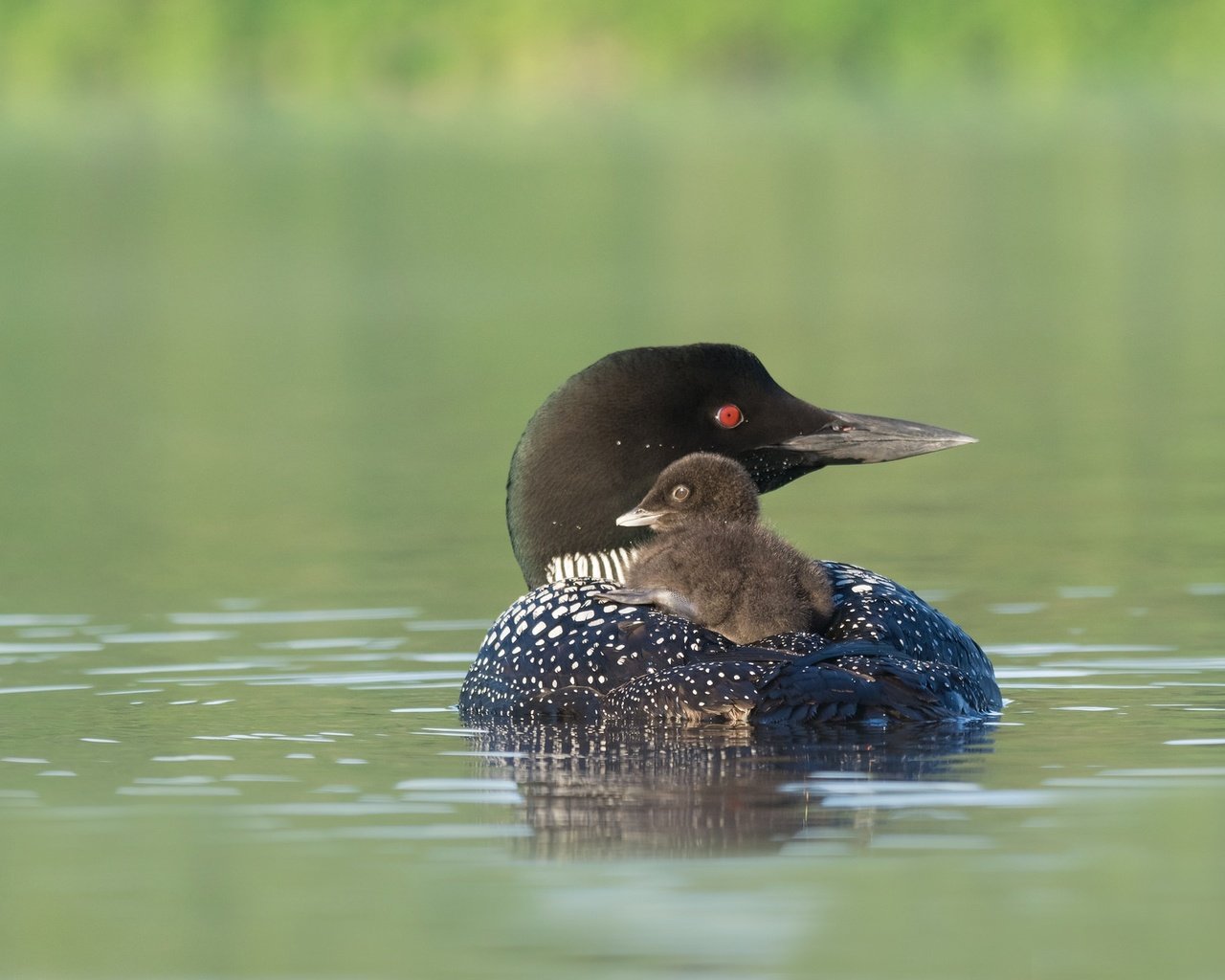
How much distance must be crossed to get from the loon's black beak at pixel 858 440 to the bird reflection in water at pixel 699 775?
1.00m

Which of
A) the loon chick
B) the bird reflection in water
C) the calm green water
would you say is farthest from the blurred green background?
the bird reflection in water

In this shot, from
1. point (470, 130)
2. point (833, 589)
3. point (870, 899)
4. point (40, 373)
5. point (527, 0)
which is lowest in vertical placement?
point (870, 899)

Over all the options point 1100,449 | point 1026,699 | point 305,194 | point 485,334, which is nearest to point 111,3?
point 305,194

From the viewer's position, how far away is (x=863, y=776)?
527 cm

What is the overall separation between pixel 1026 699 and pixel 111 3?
57.7 m

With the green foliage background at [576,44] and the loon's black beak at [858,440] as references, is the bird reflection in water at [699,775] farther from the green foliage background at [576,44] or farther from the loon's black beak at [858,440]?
the green foliage background at [576,44]

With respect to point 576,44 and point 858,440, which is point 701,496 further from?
point 576,44

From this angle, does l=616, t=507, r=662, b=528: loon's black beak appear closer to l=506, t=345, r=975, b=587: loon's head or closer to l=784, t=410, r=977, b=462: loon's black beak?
l=506, t=345, r=975, b=587: loon's head

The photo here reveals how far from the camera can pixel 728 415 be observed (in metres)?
6.71

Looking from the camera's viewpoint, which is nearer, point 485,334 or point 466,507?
point 466,507

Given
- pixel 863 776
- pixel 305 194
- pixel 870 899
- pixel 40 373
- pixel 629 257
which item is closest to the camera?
pixel 870 899

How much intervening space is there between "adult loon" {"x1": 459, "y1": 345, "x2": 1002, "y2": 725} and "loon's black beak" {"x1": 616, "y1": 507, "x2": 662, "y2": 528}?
0.50ft

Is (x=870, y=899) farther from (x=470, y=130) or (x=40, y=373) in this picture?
(x=470, y=130)

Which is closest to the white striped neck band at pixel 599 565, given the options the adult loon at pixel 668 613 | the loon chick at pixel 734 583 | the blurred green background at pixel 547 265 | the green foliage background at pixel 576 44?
the adult loon at pixel 668 613
